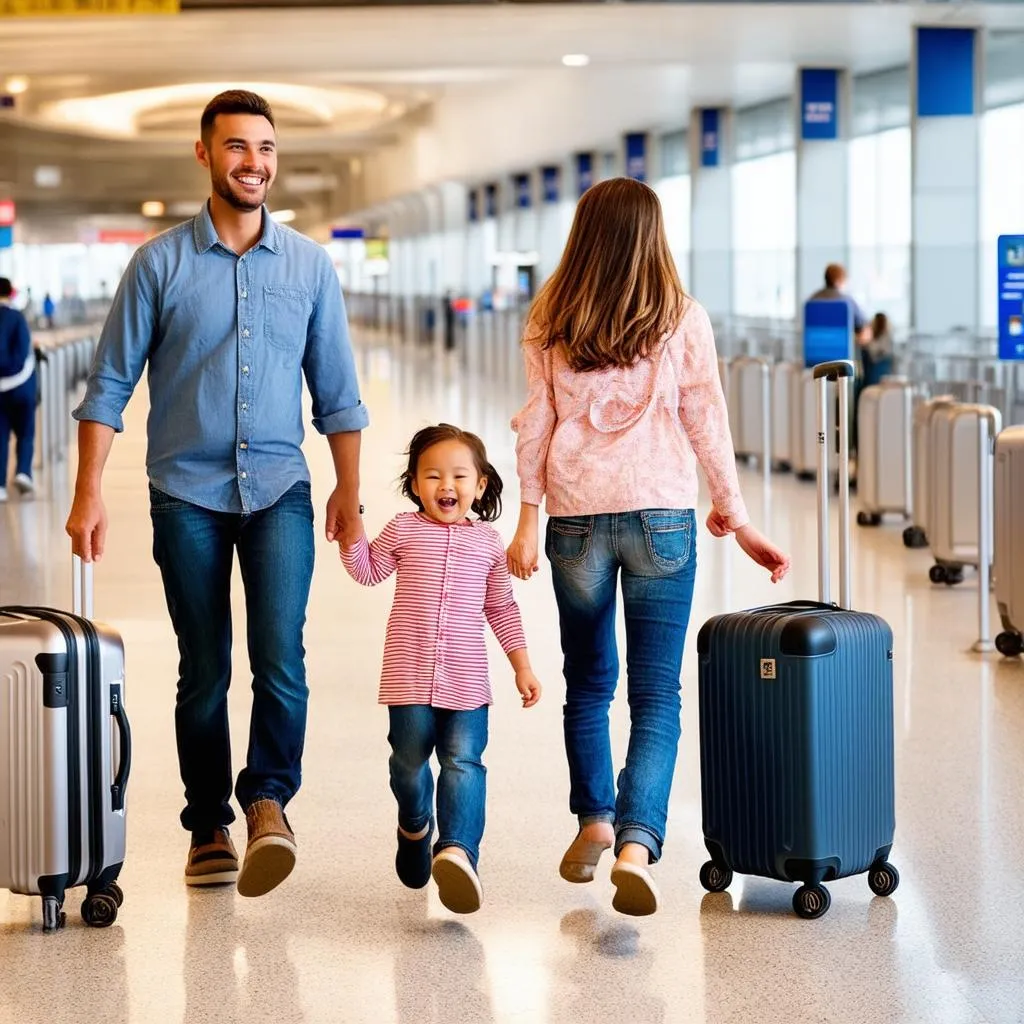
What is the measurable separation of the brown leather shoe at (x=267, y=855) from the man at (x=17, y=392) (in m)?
10.5

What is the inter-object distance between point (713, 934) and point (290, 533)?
1345 mm

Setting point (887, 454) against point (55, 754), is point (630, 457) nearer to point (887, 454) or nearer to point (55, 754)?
point (55, 754)

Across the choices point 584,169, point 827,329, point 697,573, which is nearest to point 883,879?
point 697,573

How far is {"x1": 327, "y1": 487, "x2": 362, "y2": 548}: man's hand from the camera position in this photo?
14.7ft

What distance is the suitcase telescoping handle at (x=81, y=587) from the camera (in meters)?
4.76

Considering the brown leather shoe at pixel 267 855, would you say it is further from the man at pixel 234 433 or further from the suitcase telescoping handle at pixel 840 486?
the suitcase telescoping handle at pixel 840 486

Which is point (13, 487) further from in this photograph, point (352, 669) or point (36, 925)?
point (36, 925)

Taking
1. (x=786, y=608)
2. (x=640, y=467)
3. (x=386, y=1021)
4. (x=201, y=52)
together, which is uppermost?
(x=201, y=52)

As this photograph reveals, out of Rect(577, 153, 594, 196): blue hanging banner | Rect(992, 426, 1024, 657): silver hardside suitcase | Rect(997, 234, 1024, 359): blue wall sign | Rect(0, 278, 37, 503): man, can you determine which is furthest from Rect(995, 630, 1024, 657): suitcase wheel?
Rect(577, 153, 594, 196): blue hanging banner

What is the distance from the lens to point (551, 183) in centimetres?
4012

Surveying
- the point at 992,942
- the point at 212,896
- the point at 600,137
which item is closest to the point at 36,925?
the point at 212,896

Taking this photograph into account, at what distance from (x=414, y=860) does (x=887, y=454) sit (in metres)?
8.52

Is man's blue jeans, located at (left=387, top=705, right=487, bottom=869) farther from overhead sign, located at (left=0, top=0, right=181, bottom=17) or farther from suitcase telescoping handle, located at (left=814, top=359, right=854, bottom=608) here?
overhead sign, located at (left=0, top=0, right=181, bottom=17)

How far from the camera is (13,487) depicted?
15.2 meters
